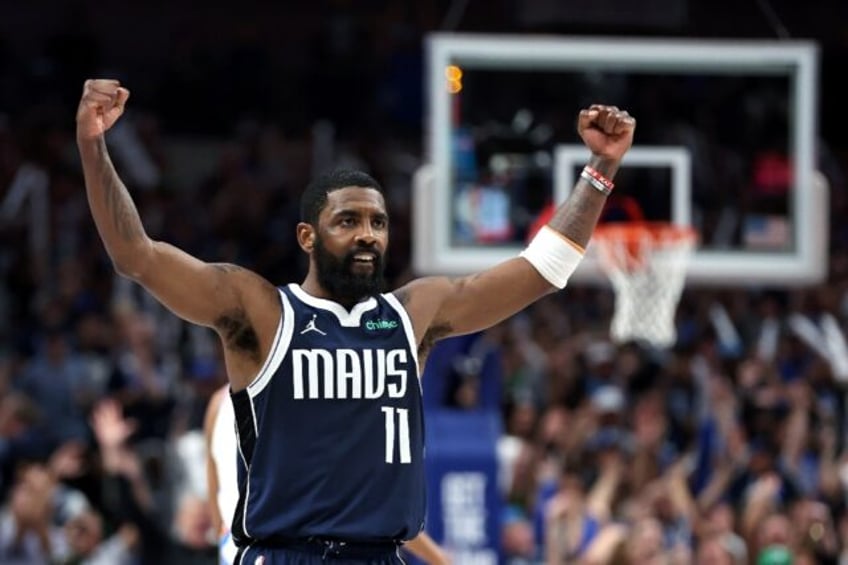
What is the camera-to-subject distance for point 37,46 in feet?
66.0

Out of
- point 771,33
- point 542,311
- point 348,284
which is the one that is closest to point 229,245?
point 542,311

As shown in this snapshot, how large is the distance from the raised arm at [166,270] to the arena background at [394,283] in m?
5.59

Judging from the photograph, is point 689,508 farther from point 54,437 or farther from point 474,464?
point 54,437

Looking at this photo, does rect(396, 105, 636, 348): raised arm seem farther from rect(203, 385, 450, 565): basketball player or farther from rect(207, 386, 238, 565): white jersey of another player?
rect(207, 386, 238, 565): white jersey of another player

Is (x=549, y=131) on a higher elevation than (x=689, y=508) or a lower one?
higher

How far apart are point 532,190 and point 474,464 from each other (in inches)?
79.0

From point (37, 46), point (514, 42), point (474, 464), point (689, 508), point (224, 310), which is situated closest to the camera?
point (224, 310)

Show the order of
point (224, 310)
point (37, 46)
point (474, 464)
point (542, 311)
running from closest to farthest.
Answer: point (224, 310), point (474, 464), point (542, 311), point (37, 46)

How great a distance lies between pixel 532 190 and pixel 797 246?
174 cm

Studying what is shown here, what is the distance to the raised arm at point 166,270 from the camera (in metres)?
5.23

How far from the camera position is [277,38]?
70.0 ft

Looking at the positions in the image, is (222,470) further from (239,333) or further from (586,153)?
(586,153)

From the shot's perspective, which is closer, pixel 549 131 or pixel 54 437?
pixel 549 131

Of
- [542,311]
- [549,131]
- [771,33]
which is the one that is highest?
[771,33]
